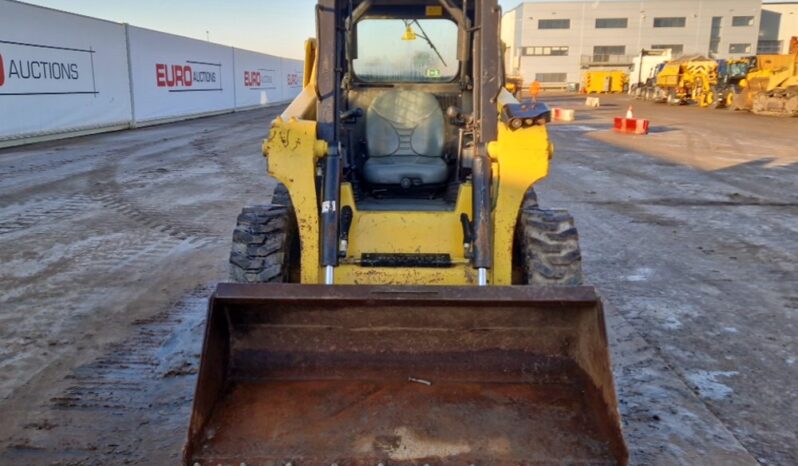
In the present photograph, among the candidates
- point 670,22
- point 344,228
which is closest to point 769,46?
point 670,22

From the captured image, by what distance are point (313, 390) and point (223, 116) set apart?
1016 inches

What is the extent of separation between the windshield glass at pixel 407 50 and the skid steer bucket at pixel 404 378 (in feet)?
8.54

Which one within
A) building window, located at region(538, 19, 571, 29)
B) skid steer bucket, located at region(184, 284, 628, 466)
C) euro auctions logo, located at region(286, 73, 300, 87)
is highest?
building window, located at region(538, 19, 571, 29)

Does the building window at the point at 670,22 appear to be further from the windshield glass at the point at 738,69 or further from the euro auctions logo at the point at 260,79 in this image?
the euro auctions logo at the point at 260,79

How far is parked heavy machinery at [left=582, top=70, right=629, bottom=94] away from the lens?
51.3 m

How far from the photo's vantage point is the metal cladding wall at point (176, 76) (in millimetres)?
20562

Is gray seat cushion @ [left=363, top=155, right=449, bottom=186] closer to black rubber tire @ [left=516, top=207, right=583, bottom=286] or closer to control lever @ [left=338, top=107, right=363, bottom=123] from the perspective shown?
control lever @ [left=338, top=107, right=363, bottom=123]

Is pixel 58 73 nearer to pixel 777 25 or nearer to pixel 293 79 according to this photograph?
pixel 293 79

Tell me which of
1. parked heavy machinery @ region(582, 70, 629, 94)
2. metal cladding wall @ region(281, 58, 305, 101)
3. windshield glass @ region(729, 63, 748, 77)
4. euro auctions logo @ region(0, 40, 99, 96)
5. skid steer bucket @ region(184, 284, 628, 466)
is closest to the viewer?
skid steer bucket @ region(184, 284, 628, 466)

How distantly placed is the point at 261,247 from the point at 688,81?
36.4m

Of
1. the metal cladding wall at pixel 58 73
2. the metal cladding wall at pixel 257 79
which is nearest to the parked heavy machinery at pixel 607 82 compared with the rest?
the metal cladding wall at pixel 257 79

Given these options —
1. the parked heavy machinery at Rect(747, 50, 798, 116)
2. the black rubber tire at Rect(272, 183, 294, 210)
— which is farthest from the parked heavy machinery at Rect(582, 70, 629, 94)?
the black rubber tire at Rect(272, 183, 294, 210)

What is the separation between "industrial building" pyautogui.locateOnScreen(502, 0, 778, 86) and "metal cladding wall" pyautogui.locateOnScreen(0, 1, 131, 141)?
5040cm

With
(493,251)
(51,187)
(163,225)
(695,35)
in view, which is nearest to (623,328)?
(493,251)
